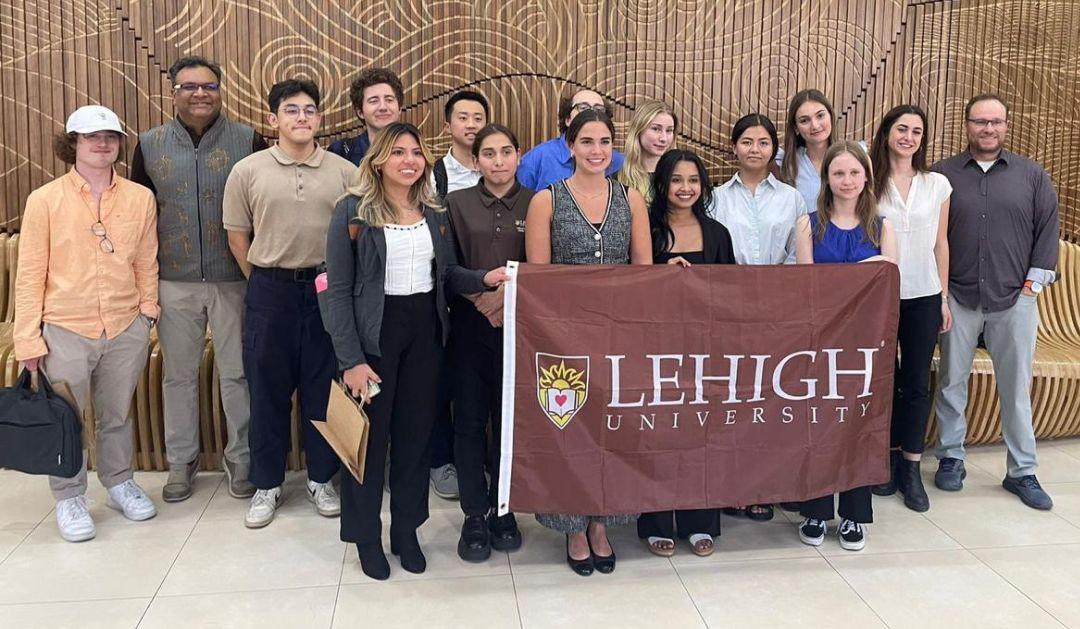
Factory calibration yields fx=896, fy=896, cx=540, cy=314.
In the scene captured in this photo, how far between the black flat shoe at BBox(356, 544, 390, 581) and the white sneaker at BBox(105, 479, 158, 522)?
1065 millimetres

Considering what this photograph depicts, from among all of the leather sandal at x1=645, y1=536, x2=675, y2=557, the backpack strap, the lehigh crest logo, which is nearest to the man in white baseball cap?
the backpack strap

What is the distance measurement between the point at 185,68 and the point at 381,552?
2.08 metres

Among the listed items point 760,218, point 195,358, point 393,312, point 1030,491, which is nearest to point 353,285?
point 393,312

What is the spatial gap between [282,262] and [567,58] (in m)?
2.06

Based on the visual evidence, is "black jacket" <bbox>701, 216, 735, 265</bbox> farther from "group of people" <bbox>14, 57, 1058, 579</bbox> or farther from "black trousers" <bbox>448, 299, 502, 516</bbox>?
"black trousers" <bbox>448, 299, 502, 516</bbox>

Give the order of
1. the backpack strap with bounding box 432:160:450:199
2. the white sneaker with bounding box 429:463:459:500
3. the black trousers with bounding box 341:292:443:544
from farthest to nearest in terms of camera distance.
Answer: the white sneaker with bounding box 429:463:459:500, the backpack strap with bounding box 432:160:450:199, the black trousers with bounding box 341:292:443:544

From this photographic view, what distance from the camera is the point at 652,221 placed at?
324 cm

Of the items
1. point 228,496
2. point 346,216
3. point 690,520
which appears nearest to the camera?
point 346,216

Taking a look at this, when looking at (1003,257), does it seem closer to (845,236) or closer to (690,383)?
(845,236)

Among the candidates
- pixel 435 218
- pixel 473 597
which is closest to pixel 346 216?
pixel 435 218

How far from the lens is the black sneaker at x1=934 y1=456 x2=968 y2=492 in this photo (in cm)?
397

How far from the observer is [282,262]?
341 cm

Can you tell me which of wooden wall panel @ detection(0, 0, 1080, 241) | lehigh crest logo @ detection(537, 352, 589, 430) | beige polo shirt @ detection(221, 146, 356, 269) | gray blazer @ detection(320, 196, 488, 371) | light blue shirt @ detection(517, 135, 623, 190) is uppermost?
wooden wall panel @ detection(0, 0, 1080, 241)

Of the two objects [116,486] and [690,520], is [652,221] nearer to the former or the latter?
[690,520]
